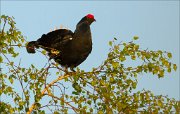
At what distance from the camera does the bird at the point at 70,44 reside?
9.38 metres

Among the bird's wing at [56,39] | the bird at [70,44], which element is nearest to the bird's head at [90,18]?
the bird at [70,44]

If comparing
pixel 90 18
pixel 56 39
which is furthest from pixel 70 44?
pixel 90 18

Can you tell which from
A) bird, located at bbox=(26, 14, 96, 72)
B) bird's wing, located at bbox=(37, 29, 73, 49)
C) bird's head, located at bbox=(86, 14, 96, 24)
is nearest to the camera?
bird, located at bbox=(26, 14, 96, 72)

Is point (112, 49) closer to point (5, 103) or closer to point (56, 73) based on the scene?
point (56, 73)

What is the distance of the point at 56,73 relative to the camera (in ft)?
22.9

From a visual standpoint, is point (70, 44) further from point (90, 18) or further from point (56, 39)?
point (90, 18)

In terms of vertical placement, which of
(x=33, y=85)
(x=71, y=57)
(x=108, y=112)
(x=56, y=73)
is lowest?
(x=108, y=112)

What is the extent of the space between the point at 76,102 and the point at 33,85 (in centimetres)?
86

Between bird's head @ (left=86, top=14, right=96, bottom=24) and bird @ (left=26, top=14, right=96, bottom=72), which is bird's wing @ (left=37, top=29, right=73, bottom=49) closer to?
bird @ (left=26, top=14, right=96, bottom=72)

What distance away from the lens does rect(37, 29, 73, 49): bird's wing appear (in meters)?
9.60

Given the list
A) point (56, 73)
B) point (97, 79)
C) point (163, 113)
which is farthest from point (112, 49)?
point (163, 113)

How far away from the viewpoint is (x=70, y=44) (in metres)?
9.46

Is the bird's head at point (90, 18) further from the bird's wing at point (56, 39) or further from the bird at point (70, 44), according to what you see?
the bird's wing at point (56, 39)

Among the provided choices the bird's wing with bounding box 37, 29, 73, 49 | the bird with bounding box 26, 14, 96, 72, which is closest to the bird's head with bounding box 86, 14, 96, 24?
the bird with bounding box 26, 14, 96, 72
